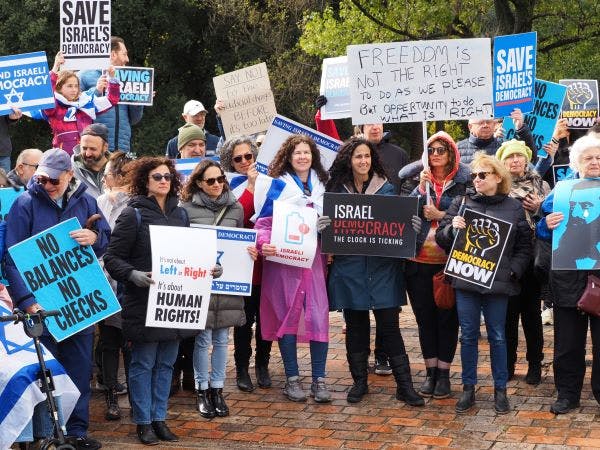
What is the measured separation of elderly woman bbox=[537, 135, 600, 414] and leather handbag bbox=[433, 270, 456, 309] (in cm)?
78

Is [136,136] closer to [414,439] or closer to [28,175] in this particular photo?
[28,175]

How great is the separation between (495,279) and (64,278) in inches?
126

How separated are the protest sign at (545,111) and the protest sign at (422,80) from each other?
285cm

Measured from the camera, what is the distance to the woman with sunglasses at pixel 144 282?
7.86 metres

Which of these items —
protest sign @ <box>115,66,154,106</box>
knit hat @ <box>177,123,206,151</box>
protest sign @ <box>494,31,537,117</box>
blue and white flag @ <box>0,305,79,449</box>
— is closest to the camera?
blue and white flag @ <box>0,305,79,449</box>

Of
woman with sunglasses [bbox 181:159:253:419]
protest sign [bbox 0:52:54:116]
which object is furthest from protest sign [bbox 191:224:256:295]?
protest sign [bbox 0:52:54:116]

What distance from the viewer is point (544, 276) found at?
342 inches

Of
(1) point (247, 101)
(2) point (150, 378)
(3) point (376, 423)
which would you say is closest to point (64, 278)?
(2) point (150, 378)

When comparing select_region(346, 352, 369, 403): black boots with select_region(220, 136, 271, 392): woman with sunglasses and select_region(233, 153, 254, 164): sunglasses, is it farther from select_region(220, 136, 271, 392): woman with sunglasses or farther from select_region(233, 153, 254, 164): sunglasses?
select_region(233, 153, 254, 164): sunglasses

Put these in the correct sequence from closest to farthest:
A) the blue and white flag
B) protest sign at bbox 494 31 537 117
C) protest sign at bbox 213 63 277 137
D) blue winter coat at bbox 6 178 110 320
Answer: the blue and white flag, blue winter coat at bbox 6 178 110 320, protest sign at bbox 494 31 537 117, protest sign at bbox 213 63 277 137

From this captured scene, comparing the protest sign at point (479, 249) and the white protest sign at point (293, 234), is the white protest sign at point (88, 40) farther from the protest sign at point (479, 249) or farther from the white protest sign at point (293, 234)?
the protest sign at point (479, 249)

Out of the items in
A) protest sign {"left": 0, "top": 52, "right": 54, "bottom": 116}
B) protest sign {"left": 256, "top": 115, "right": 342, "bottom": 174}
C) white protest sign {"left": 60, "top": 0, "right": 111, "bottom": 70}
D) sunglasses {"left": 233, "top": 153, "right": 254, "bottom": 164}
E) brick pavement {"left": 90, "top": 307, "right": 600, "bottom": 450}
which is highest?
white protest sign {"left": 60, "top": 0, "right": 111, "bottom": 70}

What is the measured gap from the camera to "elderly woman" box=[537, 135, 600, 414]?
8.19 m

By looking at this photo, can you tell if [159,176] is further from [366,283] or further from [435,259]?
[435,259]
